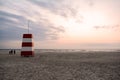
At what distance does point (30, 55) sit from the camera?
15.1 metres

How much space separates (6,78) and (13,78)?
9.1 inches

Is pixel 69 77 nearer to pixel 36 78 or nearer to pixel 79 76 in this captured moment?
pixel 79 76

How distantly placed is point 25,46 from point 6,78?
859 centimetres

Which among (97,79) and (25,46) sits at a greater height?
(25,46)

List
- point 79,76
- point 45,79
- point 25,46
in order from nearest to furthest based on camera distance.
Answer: point 45,79, point 79,76, point 25,46

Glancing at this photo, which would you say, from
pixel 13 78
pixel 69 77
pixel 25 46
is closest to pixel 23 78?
pixel 13 78

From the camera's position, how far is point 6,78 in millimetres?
6398

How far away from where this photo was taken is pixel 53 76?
262 inches

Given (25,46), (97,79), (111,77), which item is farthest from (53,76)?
(25,46)

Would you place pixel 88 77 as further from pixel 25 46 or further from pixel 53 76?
pixel 25 46

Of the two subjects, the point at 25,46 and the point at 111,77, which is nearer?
the point at 111,77

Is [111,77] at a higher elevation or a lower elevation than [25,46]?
lower

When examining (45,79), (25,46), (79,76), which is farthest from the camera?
(25,46)

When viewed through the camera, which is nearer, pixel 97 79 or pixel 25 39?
pixel 97 79
